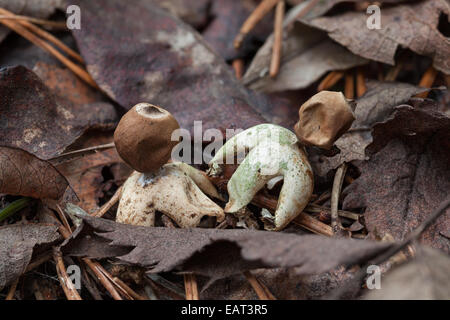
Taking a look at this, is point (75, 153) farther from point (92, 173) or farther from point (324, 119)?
point (324, 119)

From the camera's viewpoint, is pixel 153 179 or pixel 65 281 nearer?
pixel 65 281

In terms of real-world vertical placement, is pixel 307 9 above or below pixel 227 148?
above

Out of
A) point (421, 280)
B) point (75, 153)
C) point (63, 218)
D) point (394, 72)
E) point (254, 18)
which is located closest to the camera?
point (421, 280)

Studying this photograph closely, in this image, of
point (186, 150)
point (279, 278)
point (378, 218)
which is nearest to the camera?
point (279, 278)

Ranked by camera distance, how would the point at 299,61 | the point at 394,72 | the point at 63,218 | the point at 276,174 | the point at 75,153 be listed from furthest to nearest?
the point at 299,61, the point at 394,72, the point at 75,153, the point at 63,218, the point at 276,174

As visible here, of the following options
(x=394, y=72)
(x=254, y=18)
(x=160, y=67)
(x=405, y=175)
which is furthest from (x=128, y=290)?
(x=254, y=18)
